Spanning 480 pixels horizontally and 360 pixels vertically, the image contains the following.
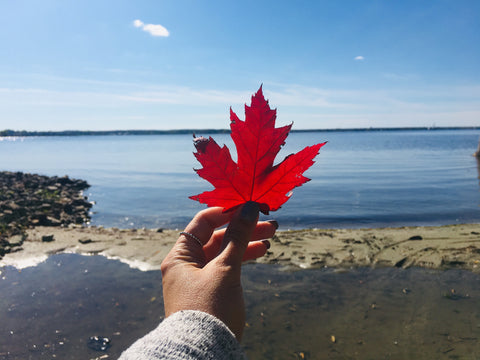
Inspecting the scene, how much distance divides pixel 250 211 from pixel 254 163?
0.25m

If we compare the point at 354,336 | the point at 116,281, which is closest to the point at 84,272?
the point at 116,281

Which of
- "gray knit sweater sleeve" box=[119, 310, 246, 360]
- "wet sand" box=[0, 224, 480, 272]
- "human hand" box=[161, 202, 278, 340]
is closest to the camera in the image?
"gray knit sweater sleeve" box=[119, 310, 246, 360]

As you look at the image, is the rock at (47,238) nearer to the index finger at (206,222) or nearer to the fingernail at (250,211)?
the index finger at (206,222)

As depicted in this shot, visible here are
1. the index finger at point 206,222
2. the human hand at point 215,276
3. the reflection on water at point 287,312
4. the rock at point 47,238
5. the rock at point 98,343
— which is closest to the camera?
the human hand at point 215,276

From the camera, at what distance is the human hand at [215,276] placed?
4.43ft

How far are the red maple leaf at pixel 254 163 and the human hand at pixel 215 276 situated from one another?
0.10 meters

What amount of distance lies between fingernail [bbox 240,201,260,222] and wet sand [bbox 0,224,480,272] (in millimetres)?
Answer: 5801

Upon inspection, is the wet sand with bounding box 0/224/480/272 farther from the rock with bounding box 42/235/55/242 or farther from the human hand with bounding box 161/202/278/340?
the human hand with bounding box 161/202/278/340

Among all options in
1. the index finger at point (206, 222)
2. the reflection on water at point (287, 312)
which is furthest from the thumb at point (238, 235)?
the reflection on water at point (287, 312)

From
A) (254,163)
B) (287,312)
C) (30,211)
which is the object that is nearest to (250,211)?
(254,163)

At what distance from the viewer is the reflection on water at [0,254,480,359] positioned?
4.37m

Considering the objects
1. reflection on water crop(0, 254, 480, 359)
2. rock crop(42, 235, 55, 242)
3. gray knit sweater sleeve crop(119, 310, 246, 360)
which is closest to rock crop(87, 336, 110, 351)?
reflection on water crop(0, 254, 480, 359)

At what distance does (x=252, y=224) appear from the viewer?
1.51 meters

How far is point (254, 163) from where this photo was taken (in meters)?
1.48
